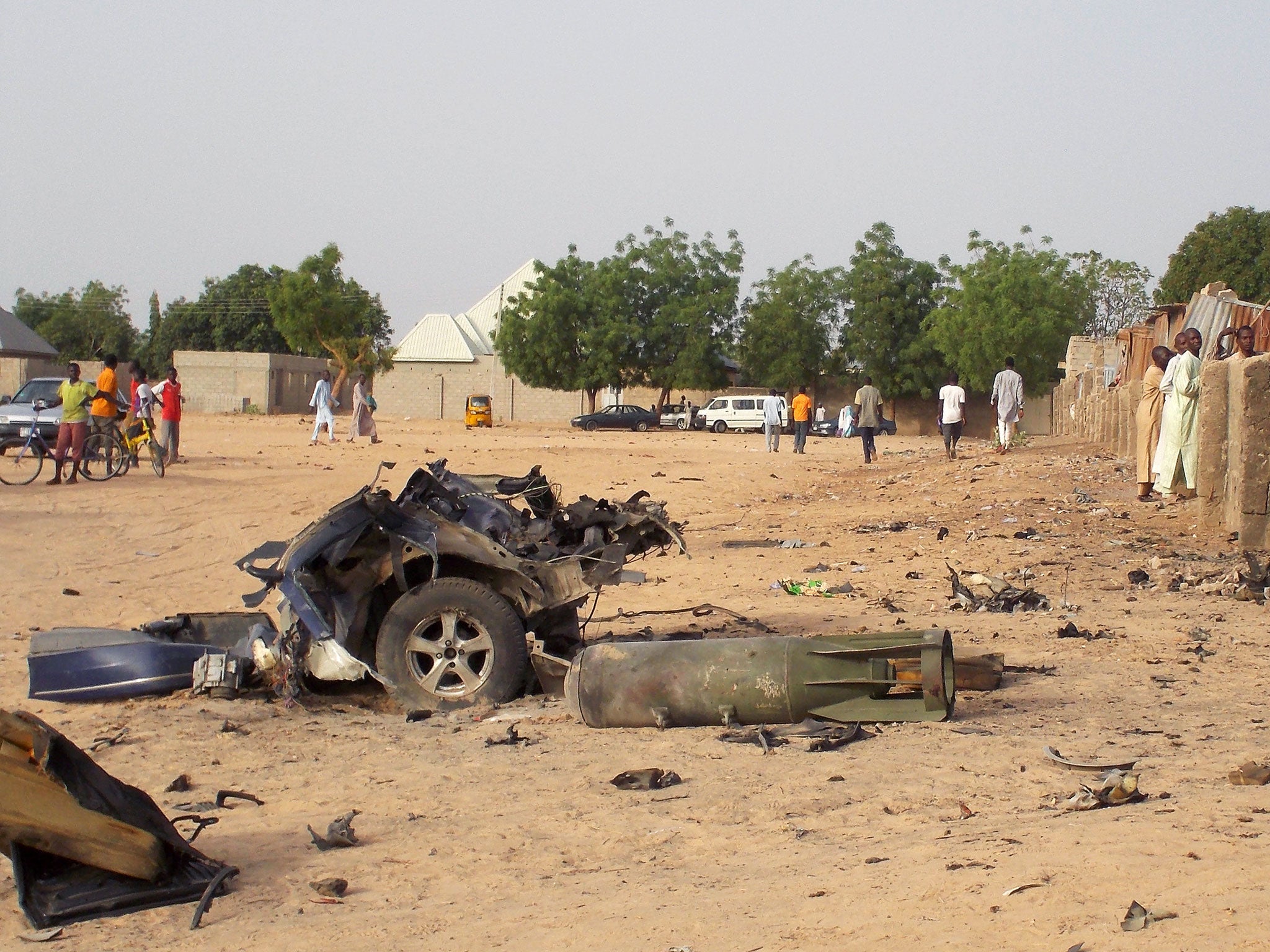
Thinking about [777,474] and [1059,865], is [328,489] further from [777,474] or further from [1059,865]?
[1059,865]

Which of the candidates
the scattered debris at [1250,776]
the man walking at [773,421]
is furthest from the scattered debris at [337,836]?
the man walking at [773,421]

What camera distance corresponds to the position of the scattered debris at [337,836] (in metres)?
4.64

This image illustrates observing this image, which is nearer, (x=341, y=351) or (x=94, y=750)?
(x=94, y=750)

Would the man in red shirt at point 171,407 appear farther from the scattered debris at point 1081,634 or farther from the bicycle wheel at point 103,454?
the scattered debris at point 1081,634

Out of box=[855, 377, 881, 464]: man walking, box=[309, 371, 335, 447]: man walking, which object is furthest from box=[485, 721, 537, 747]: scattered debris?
box=[309, 371, 335, 447]: man walking

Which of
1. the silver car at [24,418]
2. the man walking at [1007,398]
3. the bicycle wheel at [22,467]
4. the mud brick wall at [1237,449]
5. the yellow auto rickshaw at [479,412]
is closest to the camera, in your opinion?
the mud brick wall at [1237,449]

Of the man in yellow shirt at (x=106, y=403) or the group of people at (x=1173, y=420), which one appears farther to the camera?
the man in yellow shirt at (x=106, y=403)

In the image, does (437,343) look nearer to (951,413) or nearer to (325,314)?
(325,314)

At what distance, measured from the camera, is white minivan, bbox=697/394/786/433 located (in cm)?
5138

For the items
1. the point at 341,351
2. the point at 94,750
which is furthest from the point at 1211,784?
the point at 341,351

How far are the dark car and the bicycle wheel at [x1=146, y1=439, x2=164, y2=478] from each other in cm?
3410

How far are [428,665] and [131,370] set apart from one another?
16209mm

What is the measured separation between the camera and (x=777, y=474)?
24.2 metres

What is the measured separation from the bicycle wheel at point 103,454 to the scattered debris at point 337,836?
14901 mm
